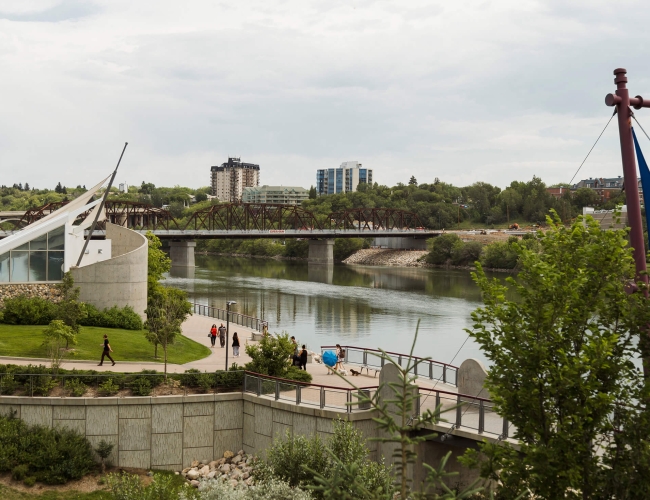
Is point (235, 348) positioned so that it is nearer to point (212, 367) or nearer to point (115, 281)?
point (212, 367)

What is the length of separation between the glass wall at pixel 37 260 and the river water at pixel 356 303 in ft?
50.4

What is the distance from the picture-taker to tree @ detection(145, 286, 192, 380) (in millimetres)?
26734

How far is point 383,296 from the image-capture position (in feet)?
245

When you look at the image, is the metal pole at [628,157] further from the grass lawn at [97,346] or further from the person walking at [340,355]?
the grass lawn at [97,346]

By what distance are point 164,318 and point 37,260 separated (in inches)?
464

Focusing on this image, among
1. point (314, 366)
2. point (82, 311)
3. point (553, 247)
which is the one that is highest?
point (553, 247)

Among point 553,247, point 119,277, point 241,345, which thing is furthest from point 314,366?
point 553,247

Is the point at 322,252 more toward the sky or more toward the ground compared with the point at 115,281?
more toward the sky

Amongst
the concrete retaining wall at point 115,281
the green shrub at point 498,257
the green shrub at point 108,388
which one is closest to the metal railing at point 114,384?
the green shrub at point 108,388

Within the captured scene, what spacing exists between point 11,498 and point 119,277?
55.3 feet

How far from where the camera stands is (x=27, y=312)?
1277 inches

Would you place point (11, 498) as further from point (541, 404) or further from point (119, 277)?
point (119, 277)

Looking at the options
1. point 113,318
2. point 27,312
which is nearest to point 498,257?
point 113,318

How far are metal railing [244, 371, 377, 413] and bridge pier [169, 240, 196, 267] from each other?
89690 mm
